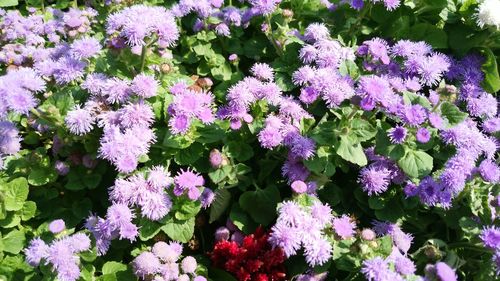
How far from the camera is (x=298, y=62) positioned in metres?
3.72

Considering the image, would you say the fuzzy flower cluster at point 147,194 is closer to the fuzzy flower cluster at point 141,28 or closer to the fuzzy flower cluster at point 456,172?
the fuzzy flower cluster at point 141,28

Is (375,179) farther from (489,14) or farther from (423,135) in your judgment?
(489,14)

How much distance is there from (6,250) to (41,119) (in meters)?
0.81

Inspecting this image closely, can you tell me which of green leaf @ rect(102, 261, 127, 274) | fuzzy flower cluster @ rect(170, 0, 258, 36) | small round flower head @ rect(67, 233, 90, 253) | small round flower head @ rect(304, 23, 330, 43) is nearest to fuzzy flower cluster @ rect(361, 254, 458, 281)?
green leaf @ rect(102, 261, 127, 274)

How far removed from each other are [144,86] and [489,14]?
2.54m

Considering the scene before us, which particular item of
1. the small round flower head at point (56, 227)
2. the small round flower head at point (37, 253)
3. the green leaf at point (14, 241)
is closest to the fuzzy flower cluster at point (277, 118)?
the small round flower head at point (56, 227)

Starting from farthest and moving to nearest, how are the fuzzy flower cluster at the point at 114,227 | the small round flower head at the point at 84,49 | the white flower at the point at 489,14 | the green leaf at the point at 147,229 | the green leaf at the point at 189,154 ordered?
→ the white flower at the point at 489,14 → the small round flower head at the point at 84,49 → the green leaf at the point at 189,154 → the green leaf at the point at 147,229 → the fuzzy flower cluster at the point at 114,227

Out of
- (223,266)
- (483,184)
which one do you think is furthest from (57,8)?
(483,184)

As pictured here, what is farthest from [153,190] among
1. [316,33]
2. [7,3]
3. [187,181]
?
[7,3]

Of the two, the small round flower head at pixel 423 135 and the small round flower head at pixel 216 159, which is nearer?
the small round flower head at pixel 423 135

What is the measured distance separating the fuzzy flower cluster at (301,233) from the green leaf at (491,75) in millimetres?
1983

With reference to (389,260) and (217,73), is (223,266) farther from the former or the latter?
(217,73)

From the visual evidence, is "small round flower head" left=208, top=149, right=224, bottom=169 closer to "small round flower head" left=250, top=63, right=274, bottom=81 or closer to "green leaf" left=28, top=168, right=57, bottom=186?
"small round flower head" left=250, top=63, right=274, bottom=81

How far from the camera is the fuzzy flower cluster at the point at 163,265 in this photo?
272 cm
